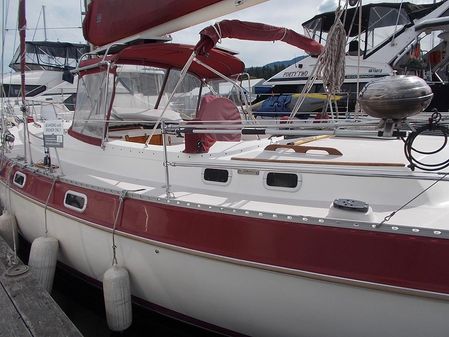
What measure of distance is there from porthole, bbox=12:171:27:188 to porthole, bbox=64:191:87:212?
1.04 m

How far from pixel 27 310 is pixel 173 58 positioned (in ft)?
9.24

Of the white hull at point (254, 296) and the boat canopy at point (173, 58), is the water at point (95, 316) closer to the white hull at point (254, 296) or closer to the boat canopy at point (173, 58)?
the white hull at point (254, 296)

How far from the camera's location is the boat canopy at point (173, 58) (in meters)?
3.82

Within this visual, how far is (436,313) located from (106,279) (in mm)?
2270

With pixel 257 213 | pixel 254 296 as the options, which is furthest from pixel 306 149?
pixel 254 296

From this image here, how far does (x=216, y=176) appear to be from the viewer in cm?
310

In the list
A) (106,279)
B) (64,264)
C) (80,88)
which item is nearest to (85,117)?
(80,88)

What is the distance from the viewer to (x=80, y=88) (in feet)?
14.8

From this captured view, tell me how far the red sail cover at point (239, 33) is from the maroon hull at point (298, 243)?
1.42 m

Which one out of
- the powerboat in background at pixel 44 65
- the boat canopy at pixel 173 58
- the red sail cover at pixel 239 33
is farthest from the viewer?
the powerboat in background at pixel 44 65

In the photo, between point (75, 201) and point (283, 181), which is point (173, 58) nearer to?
point (75, 201)

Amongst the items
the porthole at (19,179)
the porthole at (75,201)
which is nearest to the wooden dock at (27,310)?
the porthole at (75,201)

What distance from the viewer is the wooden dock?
9.53ft

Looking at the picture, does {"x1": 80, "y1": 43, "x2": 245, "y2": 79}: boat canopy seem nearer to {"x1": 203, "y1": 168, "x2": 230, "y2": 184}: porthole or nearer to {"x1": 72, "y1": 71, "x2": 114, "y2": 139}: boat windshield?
{"x1": 72, "y1": 71, "x2": 114, "y2": 139}: boat windshield
